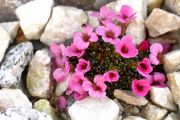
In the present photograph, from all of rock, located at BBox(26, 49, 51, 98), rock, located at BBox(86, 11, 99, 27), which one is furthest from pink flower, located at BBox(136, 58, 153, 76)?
rock, located at BBox(26, 49, 51, 98)

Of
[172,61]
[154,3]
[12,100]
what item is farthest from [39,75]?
[154,3]

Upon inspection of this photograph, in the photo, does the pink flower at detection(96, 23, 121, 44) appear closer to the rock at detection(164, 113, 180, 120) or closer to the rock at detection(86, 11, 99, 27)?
the rock at detection(86, 11, 99, 27)

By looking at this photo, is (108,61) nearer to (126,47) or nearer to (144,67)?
(126,47)

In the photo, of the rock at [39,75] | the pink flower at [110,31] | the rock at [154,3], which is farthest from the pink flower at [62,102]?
the rock at [154,3]

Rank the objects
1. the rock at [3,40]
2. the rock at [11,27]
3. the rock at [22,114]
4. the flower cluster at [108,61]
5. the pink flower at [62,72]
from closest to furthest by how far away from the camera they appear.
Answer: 1. the rock at [22,114]
2. the flower cluster at [108,61]
3. the pink flower at [62,72]
4. the rock at [3,40]
5. the rock at [11,27]

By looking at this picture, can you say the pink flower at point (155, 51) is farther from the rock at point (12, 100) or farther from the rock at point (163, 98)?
the rock at point (12, 100)

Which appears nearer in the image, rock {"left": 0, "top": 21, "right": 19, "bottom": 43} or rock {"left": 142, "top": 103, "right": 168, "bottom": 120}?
rock {"left": 142, "top": 103, "right": 168, "bottom": 120}

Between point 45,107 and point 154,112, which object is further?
point 45,107
